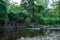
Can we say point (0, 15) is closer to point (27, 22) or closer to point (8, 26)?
point (8, 26)

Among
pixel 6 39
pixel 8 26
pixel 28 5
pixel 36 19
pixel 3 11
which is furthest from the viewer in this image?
pixel 28 5

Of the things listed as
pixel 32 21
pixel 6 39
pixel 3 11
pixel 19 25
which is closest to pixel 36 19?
pixel 32 21

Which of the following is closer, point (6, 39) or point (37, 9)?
point (6, 39)

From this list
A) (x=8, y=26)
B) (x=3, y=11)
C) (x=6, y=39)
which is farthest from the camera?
(x=8, y=26)

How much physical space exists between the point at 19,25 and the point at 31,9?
12.5 ft

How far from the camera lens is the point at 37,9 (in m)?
35.4

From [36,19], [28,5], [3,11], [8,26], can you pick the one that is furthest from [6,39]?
[28,5]

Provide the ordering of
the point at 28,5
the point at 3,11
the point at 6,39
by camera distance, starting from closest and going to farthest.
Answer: the point at 6,39 < the point at 3,11 < the point at 28,5

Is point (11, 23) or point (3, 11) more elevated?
point (3, 11)

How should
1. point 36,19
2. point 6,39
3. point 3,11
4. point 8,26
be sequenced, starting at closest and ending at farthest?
point 6,39 → point 3,11 → point 8,26 → point 36,19

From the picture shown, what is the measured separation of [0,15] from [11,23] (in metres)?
3.58

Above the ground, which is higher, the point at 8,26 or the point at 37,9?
the point at 37,9

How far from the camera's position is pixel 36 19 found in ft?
112

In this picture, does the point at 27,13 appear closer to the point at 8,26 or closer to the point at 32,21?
the point at 32,21
